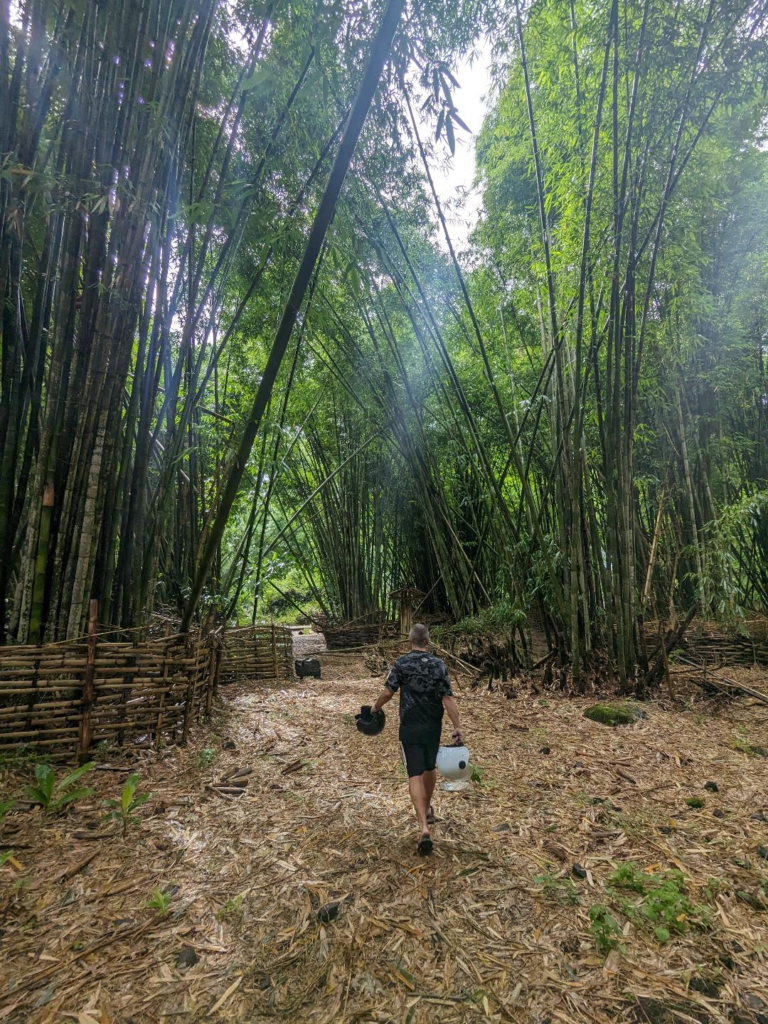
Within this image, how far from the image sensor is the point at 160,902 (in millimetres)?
1384

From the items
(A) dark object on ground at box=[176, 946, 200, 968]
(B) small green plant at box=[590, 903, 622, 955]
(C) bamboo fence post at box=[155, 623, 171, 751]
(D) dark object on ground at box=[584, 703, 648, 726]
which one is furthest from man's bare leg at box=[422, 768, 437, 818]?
(D) dark object on ground at box=[584, 703, 648, 726]

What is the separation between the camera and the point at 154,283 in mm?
2496

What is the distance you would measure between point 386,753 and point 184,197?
335cm

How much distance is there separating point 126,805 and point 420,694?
1.19m

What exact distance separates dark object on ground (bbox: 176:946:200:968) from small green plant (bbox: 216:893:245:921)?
133mm

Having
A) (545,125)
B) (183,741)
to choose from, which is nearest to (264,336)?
(545,125)

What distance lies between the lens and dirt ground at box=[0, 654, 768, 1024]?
1126mm

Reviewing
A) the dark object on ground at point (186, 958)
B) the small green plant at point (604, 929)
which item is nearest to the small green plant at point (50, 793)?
the dark object on ground at point (186, 958)

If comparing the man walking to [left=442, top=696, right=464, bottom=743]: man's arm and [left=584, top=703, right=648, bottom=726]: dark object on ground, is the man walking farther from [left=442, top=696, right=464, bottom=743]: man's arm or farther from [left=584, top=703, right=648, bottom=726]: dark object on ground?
[left=584, top=703, right=648, bottom=726]: dark object on ground

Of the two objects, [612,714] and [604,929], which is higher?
[612,714]

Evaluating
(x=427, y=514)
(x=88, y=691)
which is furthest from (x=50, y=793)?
(x=427, y=514)

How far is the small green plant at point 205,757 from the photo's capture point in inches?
94.0

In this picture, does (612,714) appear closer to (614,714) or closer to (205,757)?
(614,714)

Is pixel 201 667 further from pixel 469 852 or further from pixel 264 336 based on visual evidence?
pixel 264 336
